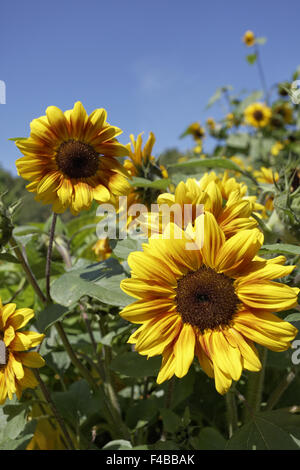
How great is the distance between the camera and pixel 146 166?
3.12 ft

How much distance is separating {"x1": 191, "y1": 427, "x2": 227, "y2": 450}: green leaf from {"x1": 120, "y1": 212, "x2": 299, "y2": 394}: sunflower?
0.98 ft

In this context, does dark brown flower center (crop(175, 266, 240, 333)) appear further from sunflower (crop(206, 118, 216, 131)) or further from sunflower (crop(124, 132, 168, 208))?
sunflower (crop(206, 118, 216, 131))

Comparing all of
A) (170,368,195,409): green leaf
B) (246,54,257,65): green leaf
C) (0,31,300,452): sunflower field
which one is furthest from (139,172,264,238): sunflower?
(246,54,257,65): green leaf

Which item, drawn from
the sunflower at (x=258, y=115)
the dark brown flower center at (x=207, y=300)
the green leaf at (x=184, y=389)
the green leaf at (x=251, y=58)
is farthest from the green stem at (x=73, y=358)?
the green leaf at (x=251, y=58)

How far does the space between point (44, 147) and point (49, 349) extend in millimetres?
439

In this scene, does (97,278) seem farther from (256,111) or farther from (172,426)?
(256,111)

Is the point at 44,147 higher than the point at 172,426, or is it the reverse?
the point at 44,147

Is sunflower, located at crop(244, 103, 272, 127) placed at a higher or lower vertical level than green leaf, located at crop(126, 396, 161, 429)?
higher

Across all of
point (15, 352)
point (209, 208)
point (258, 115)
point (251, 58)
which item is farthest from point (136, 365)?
point (251, 58)

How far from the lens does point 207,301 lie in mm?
567

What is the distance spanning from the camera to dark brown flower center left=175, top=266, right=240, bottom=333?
0.56 metres

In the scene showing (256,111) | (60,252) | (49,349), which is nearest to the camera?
(49,349)

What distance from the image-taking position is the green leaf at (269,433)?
0.65 metres
